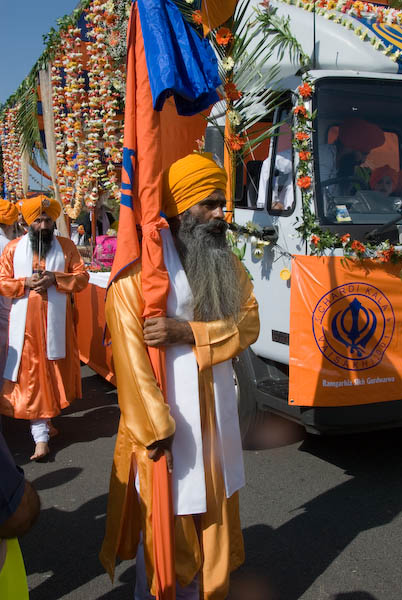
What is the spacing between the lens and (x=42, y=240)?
4777 millimetres

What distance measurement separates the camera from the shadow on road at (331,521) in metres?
2.88

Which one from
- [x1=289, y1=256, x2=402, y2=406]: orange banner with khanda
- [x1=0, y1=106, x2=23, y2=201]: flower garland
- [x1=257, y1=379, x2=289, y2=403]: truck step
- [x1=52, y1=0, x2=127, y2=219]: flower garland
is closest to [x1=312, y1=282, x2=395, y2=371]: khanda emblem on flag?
[x1=289, y1=256, x2=402, y2=406]: orange banner with khanda

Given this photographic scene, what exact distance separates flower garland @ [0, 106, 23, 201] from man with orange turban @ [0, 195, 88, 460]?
20.8 ft

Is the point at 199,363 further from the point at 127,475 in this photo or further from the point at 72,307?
the point at 72,307

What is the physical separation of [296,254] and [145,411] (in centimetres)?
194

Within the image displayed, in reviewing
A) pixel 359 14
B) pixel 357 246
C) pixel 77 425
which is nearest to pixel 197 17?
pixel 357 246

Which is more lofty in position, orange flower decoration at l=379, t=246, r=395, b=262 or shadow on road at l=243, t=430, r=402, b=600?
orange flower decoration at l=379, t=246, r=395, b=262

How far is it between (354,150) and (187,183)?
190 cm

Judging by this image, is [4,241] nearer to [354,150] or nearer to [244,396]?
[244,396]

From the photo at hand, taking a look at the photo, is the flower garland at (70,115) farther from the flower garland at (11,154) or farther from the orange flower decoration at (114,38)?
the flower garland at (11,154)

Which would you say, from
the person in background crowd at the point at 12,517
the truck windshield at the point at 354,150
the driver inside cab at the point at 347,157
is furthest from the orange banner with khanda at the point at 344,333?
the person in background crowd at the point at 12,517

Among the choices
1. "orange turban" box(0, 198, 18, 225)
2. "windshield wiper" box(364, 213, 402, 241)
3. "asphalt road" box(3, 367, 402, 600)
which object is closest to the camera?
"asphalt road" box(3, 367, 402, 600)

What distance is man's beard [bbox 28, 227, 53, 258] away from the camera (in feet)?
15.6

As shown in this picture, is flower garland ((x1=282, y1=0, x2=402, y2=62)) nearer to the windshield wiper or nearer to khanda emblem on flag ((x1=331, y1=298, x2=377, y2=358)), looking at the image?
the windshield wiper
